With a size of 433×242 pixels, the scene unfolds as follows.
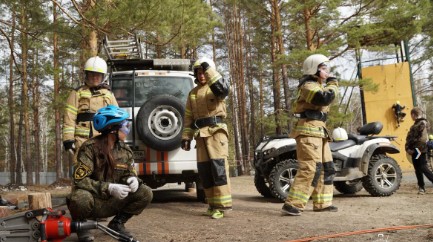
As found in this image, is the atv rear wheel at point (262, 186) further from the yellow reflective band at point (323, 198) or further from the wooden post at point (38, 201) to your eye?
the wooden post at point (38, 201)

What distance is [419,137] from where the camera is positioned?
860 centimetres

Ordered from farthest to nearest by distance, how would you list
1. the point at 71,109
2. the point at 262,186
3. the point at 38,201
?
the point at 262,186 < the point at 71,109 < the point at 38,201

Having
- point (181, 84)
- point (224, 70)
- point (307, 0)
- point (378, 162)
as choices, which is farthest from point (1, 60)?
point (378, 162)

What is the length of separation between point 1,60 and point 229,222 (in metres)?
25.2

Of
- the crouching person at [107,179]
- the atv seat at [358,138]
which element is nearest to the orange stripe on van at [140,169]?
the crouching person at [107,179]

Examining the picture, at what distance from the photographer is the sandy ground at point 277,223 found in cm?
404

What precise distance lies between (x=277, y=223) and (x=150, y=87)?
11.0 feet

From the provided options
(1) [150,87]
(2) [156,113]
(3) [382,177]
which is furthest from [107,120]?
(3) [382,177]

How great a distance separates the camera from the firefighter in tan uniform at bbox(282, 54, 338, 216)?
A: 541cm

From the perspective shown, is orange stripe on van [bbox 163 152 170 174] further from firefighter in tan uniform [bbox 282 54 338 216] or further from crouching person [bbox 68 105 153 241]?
crouching person [bbox 68 105 153 241]

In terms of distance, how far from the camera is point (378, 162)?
7.61 m

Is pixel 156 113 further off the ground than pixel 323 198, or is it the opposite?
pixel 156 113

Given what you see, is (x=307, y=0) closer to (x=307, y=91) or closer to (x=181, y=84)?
(x=181, y=84)

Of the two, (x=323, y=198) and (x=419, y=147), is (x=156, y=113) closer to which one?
(x=323, y=198)
